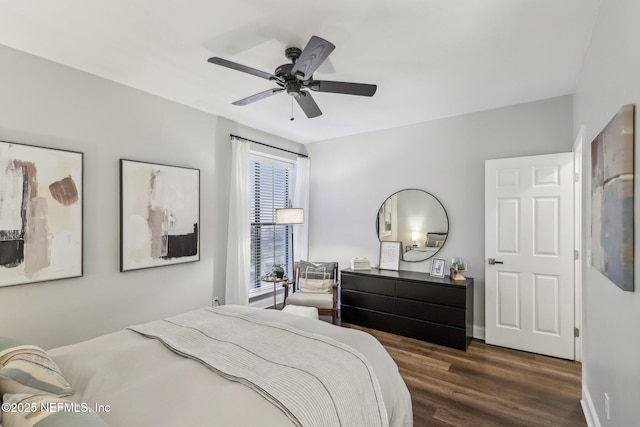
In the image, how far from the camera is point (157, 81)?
2787 millimetres

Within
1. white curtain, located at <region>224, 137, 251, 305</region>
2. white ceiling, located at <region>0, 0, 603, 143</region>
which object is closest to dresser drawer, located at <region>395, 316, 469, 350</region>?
white curtain, located at <region>224, 137, 251, 305</region>

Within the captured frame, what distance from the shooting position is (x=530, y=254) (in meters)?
3.23

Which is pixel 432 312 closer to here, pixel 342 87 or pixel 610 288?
pixel 610 288

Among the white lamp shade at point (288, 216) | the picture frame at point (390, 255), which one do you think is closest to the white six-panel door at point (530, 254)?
the picture frame at point (390, 255)

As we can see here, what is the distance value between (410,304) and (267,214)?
230cm

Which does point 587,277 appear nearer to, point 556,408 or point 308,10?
point 556,408

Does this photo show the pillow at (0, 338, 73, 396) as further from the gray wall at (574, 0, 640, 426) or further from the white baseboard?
the white baseboard

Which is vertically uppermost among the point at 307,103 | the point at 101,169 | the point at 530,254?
the point at 307,103

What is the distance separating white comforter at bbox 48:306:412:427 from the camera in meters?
1.14

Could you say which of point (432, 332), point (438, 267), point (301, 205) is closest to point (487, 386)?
point (432, 332)

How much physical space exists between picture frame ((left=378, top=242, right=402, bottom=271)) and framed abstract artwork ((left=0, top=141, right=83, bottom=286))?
326 cm

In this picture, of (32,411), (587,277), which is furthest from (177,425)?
(587,277)

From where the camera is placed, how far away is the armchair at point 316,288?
3670mm

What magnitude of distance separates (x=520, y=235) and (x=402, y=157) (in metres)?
1.67
